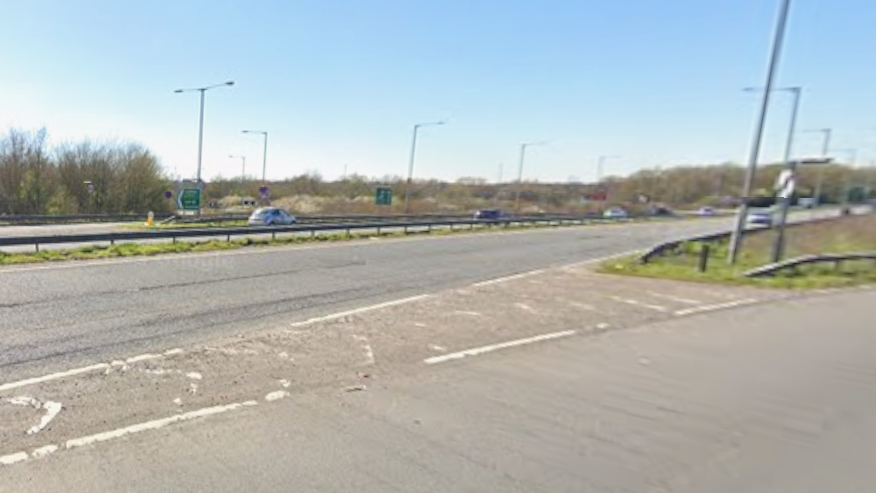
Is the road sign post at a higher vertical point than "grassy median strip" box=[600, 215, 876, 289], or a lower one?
higher

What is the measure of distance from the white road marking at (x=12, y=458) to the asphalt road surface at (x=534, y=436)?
4.2 inches

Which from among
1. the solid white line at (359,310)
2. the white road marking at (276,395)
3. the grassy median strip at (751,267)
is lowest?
the solid white line at (359,310)

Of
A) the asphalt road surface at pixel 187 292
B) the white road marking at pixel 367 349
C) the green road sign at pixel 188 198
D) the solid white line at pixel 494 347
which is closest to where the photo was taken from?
the white road marking at pixel 367 349

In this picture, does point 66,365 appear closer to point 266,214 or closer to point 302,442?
point 302,442

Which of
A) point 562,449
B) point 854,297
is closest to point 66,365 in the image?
point 562,449

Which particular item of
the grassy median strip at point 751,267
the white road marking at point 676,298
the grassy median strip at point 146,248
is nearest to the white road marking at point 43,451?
the white road marking at point 676,298

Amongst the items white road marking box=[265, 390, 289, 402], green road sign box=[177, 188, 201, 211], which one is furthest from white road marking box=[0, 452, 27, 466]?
green road sign box=[177, 188, 201, 211]

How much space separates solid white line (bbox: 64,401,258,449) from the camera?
12.9 feet

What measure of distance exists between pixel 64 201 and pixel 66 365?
5178 cm

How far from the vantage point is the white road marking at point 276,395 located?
16.1ft

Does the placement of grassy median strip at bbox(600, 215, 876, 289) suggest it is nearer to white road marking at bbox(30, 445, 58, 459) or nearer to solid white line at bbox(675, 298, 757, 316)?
solid white line at bbox(675, 298, 757, 316)

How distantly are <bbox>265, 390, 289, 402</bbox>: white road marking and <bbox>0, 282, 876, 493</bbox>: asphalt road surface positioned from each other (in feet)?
0.42

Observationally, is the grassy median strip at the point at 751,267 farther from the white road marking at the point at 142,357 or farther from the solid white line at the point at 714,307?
the white road marking at the point at 142,357

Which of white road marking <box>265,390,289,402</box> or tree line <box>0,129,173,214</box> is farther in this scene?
tree line <box>0,129,173,214</box>
